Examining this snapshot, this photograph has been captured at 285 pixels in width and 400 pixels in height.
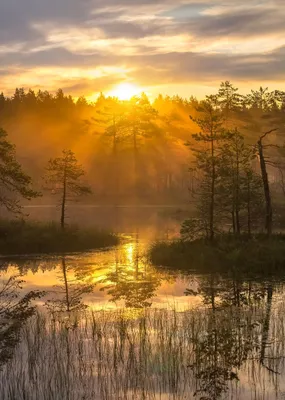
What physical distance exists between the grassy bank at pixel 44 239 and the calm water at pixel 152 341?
43.5 ft

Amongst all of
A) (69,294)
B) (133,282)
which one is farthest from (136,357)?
(133,282)

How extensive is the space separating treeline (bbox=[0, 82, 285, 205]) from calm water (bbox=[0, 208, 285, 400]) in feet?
204

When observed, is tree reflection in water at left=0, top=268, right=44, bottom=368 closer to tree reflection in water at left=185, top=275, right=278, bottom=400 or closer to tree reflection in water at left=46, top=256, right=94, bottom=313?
tree reflection in water at left=46, top=256, right=94, bottom=313

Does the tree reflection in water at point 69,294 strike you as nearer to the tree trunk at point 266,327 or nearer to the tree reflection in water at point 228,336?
the tree reflection in water at point 228,336

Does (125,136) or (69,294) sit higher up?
(125,136)

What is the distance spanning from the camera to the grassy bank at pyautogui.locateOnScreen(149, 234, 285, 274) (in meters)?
31.6

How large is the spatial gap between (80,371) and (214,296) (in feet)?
36.3

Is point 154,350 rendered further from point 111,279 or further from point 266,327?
point 111,279

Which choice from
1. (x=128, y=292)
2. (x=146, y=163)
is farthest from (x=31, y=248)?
(x=146, y=163)

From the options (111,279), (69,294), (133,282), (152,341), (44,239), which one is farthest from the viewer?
(44,239)

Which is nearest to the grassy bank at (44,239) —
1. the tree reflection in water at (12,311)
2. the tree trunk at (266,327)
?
the tree reflection in water at (12,311)

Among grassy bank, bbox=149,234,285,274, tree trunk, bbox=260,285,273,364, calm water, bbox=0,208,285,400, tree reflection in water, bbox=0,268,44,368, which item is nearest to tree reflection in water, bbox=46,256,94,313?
calm water, bbox=0,208,285,400

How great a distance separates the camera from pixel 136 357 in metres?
14.7

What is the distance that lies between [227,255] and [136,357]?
64.0 feet
